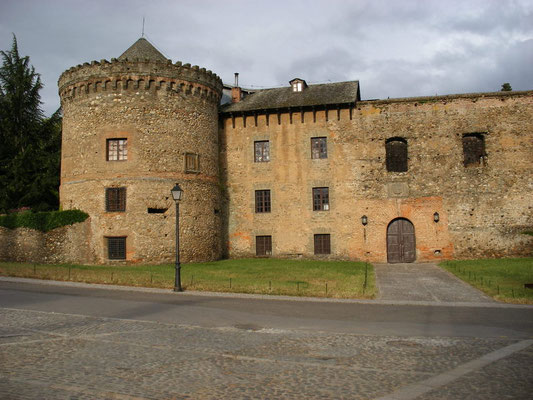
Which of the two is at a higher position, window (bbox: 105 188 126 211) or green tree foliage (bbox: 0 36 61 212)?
green tree foliage (bbox: 0 36 61 212)

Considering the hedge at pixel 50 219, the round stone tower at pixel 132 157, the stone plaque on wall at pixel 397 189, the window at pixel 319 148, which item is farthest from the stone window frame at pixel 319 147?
the hedge at pixel 50 219

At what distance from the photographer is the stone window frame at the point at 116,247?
23.9 m

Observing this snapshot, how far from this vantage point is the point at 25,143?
3716 centimetres

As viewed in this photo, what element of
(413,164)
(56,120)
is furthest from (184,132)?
(56,120)

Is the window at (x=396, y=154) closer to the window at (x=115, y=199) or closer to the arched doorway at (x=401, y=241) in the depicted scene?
the arched doorway at (x=401, y=241)

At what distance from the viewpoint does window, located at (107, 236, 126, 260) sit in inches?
939

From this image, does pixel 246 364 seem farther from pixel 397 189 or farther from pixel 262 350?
pixel 397 189

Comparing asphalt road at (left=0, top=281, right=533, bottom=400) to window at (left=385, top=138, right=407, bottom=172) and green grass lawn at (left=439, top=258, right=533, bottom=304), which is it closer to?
green grass lawn at (left=439, top=258, right=533, bottom=304)

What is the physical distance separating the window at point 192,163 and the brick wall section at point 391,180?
3.13 m

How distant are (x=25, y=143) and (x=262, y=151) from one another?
2157 cm

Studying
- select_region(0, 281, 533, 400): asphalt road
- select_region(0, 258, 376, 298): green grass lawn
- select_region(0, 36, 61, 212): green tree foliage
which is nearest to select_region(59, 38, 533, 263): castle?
select_region(0, 258, 376, 298): green grass lawn

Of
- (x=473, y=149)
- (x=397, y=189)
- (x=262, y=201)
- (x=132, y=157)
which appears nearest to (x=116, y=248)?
(x=132, y=157)

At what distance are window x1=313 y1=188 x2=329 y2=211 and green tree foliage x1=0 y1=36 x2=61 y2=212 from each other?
63.9ft

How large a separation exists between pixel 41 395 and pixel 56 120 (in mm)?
37824
